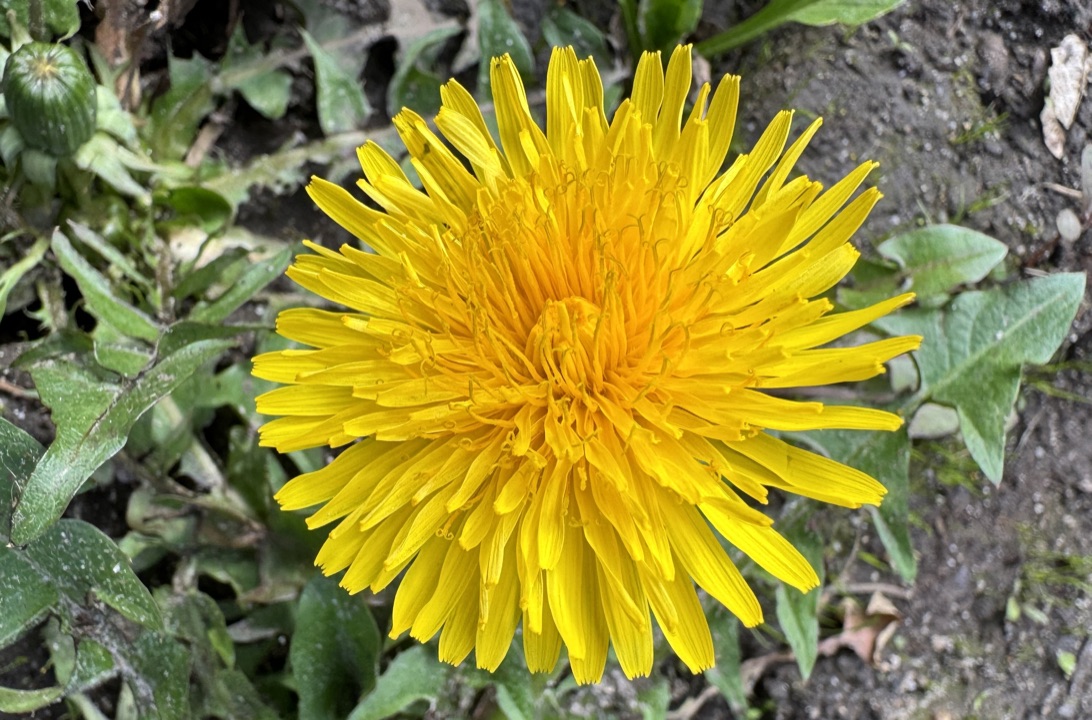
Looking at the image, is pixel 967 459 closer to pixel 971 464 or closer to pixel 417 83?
pixel 971 464

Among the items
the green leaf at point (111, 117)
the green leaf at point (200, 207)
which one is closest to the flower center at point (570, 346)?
the green leaf at point (200, 207)

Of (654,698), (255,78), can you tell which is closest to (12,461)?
(255,78)

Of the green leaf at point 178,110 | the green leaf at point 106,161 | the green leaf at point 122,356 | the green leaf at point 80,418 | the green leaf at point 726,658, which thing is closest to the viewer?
the green leaf at point 80,418

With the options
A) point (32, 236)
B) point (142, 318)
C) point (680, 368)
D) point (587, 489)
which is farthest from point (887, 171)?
point (32, 236)

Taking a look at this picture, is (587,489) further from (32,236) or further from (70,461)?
(32,236)

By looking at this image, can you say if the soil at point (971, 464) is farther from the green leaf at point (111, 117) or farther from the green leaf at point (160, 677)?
the green leaf at point (111, 117)

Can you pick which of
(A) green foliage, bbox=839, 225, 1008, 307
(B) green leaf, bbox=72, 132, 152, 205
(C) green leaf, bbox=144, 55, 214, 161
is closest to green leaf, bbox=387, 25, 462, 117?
(C) green leaf, bbox=144, 55, 214, 161

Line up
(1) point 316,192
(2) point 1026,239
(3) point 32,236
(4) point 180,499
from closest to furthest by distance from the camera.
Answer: (1) point 316,192
(4) point 180,499
(3) point 32,236
(2) point 1026,239
